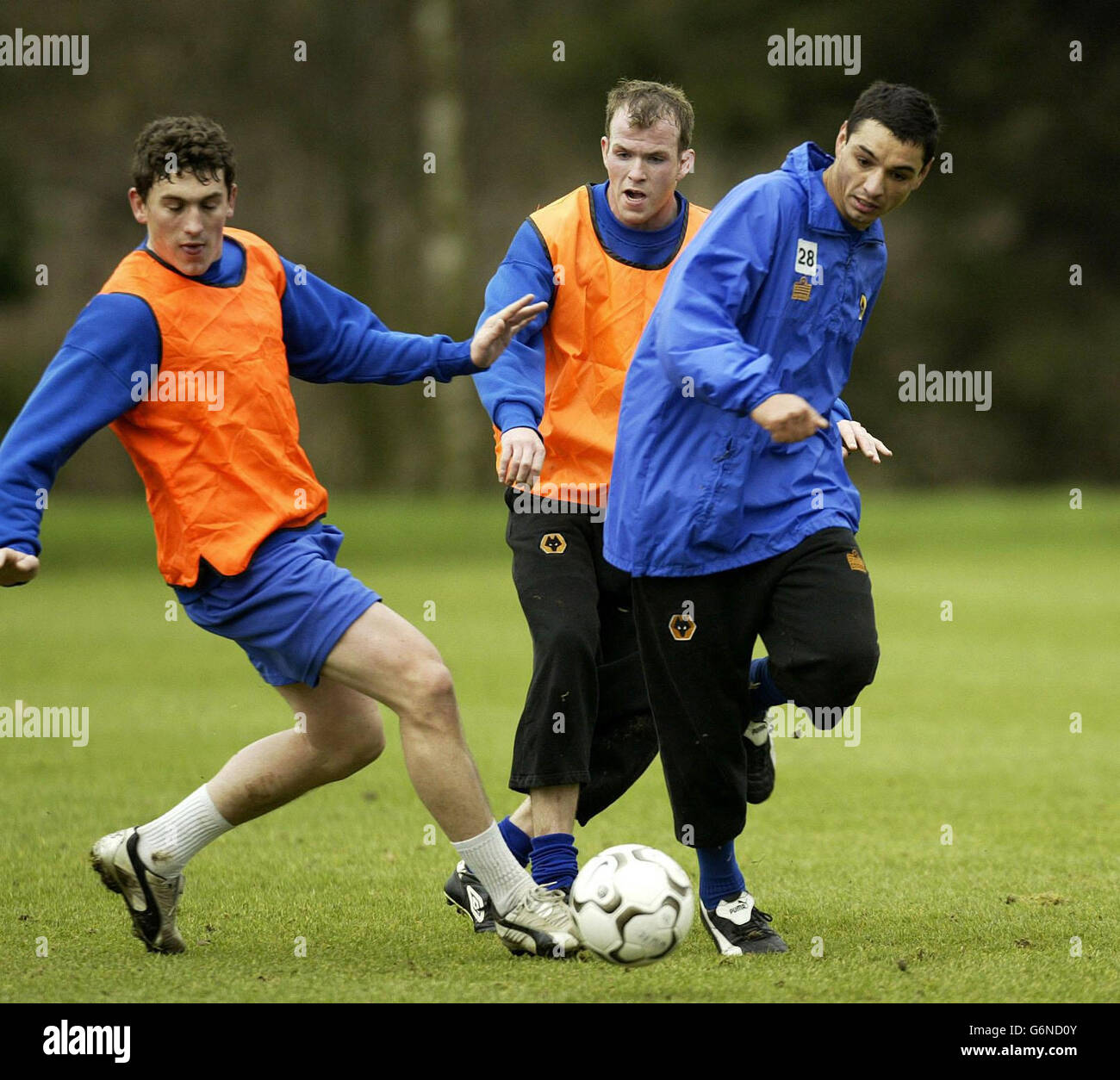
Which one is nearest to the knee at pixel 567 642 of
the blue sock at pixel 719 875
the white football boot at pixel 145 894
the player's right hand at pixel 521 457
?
the player's right hand at pixel 521 457

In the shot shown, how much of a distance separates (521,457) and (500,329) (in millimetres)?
444

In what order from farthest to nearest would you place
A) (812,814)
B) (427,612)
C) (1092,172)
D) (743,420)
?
(1092,172) < (427,612) < (812,814) < (743,420)

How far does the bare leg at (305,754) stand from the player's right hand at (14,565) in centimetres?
83

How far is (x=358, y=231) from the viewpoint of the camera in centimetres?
3195

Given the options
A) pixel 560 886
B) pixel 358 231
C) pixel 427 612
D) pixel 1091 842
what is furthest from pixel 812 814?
pixel 358 231

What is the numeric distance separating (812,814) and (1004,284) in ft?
89.0

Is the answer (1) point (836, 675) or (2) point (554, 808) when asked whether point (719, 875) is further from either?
(1) point (836, 675)

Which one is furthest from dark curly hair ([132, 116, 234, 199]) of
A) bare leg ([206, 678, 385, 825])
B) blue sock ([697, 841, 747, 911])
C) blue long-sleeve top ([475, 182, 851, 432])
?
blue sock ([697, 841, 747, 911])

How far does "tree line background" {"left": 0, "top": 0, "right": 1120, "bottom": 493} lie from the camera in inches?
1131

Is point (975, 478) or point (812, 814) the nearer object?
point (812, 814)

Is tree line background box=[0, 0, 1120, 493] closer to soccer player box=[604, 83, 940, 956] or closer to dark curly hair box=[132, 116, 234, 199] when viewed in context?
dark curly hair box=[132, 116, 234, 199]

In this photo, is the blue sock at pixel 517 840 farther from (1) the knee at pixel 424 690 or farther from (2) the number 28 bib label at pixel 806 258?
(2) the number 28 bib label at pixel 806 258

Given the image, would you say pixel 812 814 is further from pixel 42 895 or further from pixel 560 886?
pixel 42 895
